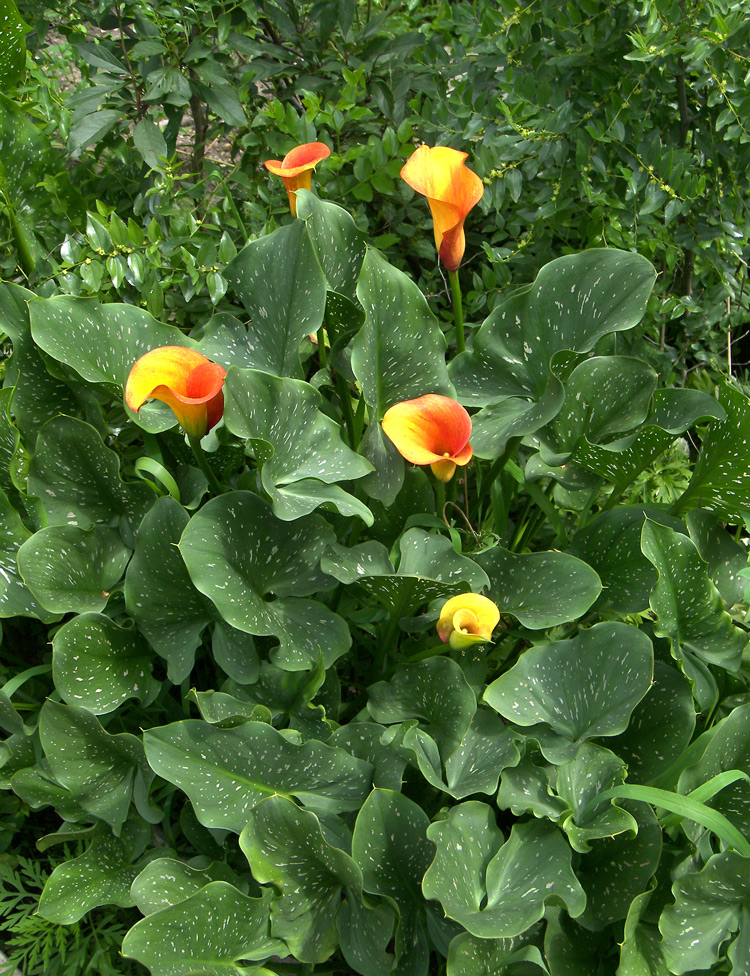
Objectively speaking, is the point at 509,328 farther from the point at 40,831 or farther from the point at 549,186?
the point at 40,831

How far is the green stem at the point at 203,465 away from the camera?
1227mm

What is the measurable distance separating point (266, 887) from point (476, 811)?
0.30 meters

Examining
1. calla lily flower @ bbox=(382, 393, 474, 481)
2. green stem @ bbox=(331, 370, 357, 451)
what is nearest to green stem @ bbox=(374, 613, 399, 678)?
calla lily flower @ bbox=(382, 393, 474, 481)

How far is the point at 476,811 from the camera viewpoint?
1119mm

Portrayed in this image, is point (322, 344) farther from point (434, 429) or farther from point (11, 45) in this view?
point (11, 45)

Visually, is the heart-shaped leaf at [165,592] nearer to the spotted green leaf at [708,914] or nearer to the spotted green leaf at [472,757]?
the spotted green leaf at [472,757]

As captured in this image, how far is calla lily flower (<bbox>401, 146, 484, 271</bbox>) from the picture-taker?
4.07ft

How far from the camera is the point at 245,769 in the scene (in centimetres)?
111

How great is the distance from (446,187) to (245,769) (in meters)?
0.90

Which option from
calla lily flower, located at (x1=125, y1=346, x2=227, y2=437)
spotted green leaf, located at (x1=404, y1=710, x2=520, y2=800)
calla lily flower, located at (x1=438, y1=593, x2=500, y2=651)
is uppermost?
calla lily flower, located at (x1=125, y1=346, x2=227, y2=437)

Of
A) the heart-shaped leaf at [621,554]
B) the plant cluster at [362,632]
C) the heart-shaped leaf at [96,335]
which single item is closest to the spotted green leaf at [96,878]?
the plant cluster at [362,632]

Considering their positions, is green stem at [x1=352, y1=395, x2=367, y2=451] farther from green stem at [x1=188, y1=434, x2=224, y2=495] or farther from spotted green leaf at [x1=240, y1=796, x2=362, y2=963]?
spotted green leaf at [x1=240, y1=796, x2=362, y2=963]

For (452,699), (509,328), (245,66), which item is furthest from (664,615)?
(245,66)

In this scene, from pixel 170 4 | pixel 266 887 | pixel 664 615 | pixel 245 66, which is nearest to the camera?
pixel 266 887
